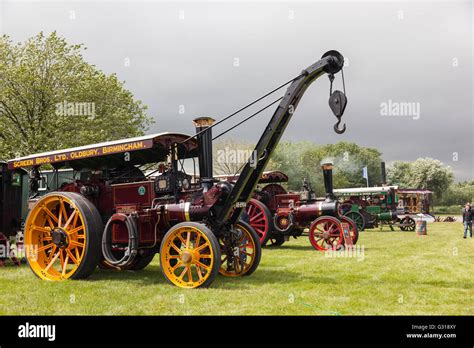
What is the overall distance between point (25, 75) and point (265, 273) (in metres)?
16.7

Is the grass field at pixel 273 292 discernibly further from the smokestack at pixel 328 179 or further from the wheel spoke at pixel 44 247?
the smokestack at pixel 328 179

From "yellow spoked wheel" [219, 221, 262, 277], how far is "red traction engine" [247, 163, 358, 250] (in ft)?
16.6

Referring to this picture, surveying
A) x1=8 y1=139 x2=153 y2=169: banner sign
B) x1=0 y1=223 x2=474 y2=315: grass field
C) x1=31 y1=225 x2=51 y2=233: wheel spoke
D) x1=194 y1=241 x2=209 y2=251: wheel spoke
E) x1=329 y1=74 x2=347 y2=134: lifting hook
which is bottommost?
x1=0 y1=223 x2=474 y2=315: grass field

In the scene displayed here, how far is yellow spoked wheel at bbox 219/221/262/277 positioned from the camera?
26.1ft

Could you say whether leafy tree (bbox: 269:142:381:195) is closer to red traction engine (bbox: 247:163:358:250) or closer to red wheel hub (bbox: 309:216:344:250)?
red traction engine (bbox: 247:163:358:250)

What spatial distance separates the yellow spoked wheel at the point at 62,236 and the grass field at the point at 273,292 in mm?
288

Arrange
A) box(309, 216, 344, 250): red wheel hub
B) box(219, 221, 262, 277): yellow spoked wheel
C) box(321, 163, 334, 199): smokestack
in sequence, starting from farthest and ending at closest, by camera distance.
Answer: box(321, 163, 334, 199): smokestack
box(309, 216, 344, 250): red wheel hub
box(219, 221, 262, 277): yellow spoked wheel

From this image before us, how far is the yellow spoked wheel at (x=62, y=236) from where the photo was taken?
7539mm

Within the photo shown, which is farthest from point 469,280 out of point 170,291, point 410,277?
point 170,291

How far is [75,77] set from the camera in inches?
867

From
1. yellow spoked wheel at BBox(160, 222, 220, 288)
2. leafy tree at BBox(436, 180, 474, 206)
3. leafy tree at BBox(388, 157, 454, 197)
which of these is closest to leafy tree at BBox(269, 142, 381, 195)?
leafy tree at BBox(388, 157, 454, 197)

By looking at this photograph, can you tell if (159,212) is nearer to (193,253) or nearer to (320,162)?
(193,253)
